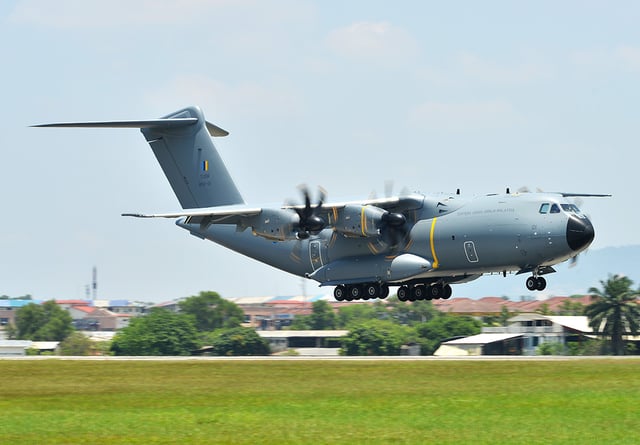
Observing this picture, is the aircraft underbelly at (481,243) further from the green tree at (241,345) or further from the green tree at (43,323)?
the green tree at (43,323)

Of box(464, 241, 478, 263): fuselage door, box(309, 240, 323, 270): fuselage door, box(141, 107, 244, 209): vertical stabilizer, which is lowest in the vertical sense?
box(464, 241, 478, 263): fuselage door

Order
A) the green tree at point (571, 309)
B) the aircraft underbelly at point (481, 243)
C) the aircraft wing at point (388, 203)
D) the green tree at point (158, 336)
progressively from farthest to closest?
the green tree at point (571, 309) < the green tree at point (158, 336) < the aircraft wing at point (388, 203) < the aircraft underbelly at point (481, 243)

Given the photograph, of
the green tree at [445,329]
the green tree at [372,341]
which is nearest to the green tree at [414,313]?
the green tree at [445,329]

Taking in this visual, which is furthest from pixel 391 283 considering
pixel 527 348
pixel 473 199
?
pixel 527 348

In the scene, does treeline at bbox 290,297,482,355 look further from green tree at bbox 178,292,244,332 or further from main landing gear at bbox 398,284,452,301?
main landing gear at bbox 398,284,452,301

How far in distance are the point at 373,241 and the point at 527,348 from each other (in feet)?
116

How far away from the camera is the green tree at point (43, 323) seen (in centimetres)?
8094

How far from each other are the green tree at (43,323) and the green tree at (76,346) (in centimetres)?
668

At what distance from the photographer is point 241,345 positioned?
7006 centimetres

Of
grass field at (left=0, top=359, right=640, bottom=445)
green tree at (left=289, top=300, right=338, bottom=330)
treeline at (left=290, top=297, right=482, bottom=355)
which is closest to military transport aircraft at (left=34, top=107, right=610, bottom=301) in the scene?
grass field at (left=0, top=359, right=640, bottom=445)

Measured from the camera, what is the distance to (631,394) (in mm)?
27328

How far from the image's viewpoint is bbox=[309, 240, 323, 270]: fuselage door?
143 ft

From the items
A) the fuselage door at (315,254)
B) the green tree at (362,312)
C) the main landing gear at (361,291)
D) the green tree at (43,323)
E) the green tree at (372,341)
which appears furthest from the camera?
→ the green tree at (362,312)

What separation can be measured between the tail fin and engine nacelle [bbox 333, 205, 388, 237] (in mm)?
6822
